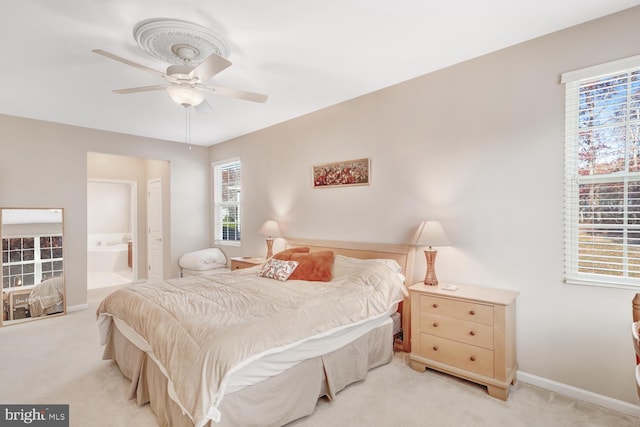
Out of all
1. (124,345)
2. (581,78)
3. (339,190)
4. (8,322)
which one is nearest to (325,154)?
(339,190)

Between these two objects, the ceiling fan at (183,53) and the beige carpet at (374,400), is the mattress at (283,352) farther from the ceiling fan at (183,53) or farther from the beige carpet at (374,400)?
the ceiling fan at (183,53)

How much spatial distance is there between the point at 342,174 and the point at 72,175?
3873 millimetres

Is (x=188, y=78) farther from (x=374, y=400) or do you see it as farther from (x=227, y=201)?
(x=227, y=201)

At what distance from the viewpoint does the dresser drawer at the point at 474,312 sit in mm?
2309

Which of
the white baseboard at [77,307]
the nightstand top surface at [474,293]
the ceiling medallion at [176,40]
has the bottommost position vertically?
the white baseboard at [77,307]

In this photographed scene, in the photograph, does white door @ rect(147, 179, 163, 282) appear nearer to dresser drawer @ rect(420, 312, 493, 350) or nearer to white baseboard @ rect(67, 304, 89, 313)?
white baseboard @ rect(67, 304, 89, 313)

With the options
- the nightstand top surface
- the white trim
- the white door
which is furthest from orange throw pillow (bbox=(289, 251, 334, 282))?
the white door

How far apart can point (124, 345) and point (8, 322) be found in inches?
109

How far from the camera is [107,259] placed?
7.06m

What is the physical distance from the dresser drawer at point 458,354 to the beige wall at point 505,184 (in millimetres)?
408

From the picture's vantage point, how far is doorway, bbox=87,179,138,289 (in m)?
6.94

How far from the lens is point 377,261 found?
3037 mm

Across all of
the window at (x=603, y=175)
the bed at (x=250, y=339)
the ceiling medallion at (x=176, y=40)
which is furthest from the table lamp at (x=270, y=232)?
the window at (x=603, y=175)

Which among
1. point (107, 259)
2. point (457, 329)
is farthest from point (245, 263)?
point (107, 259)
